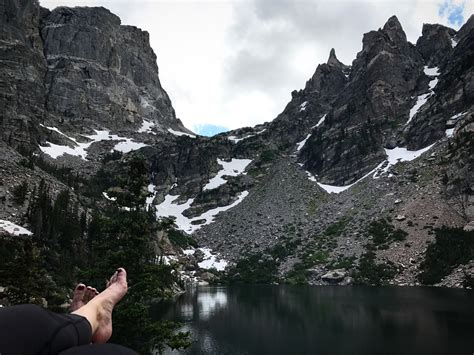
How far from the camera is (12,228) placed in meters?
49.9

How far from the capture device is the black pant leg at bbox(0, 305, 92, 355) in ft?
5.77

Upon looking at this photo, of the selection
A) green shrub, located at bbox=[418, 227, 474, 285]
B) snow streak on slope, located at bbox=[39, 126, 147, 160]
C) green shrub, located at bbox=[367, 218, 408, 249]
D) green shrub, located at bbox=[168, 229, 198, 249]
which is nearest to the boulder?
green shrub, located at bbox=[367, 218, 408, 249]

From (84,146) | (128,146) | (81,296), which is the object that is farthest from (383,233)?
(84,146)

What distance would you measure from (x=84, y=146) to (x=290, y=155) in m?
82.4

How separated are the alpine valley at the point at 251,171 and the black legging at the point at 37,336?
1328 centimetres

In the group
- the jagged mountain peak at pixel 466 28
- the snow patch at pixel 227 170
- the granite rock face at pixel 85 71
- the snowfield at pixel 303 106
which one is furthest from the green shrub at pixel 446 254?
the granite rock face at pixel 85 71

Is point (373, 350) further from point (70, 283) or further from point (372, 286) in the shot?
point (372, 286)

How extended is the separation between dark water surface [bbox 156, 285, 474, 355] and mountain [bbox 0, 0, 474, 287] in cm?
2263

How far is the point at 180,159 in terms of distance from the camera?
165m

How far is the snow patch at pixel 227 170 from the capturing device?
152 m

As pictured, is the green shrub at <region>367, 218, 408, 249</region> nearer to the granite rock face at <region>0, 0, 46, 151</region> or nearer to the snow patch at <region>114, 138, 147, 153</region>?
the granite rock face at <region>0, 0, 46, 151</region>

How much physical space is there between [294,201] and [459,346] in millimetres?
97552

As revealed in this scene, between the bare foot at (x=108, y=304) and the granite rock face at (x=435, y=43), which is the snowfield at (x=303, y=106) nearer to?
the granite rock face at (x=435, y=43)

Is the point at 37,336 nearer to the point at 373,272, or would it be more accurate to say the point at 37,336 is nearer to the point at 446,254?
the point at 446,254
